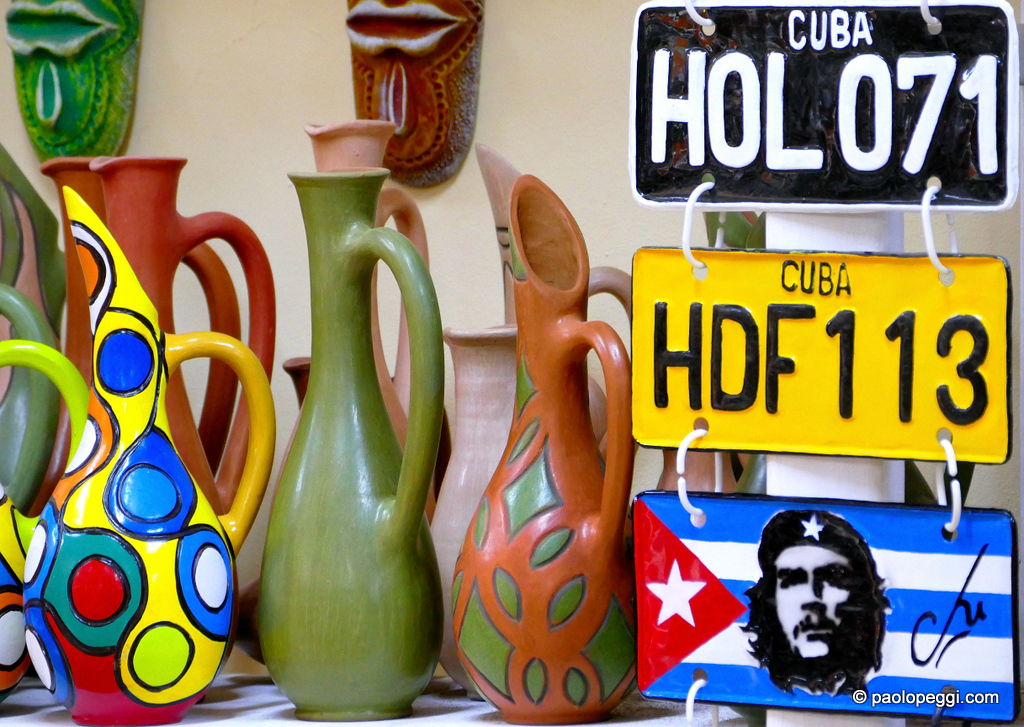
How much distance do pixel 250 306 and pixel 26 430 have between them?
0.59 feet

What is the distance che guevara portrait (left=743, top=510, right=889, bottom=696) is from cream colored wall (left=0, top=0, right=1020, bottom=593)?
0.40 m

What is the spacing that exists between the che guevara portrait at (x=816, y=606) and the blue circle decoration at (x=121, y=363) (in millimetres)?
393

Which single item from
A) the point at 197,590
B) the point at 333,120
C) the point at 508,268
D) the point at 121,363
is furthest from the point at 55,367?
the point at 333,120

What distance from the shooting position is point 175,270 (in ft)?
3.05

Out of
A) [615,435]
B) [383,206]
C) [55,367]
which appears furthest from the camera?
[383,206]

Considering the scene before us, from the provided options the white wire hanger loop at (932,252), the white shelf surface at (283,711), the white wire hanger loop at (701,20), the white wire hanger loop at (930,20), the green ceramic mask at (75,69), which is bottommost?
the white shelf surface at (283,711)

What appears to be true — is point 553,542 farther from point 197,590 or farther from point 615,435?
point 197,590

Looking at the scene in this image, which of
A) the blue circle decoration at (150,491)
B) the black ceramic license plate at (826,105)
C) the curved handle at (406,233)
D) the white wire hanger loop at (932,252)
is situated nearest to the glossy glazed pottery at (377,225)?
the curved handle at (406,233)

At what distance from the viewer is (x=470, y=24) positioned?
1053mm

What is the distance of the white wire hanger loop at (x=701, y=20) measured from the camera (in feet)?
2.05

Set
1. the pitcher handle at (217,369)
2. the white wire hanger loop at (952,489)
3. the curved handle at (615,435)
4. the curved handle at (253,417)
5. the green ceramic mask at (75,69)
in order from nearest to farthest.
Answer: the white wire hanger loop at (952,489) → the curved handle at (615,435) → the curved handle at (253,417) → the pitcher handle at (217,369) → the green ceramic mask at (75,69)

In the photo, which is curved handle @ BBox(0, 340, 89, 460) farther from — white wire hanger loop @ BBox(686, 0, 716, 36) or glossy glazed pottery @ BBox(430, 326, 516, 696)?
white wire hanger loop @ BBox(686, 0, 716, 36)

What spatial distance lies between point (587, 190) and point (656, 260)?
1.47ft

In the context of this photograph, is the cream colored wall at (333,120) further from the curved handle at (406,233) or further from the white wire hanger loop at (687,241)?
the white wire hanger loop at (687,241)
